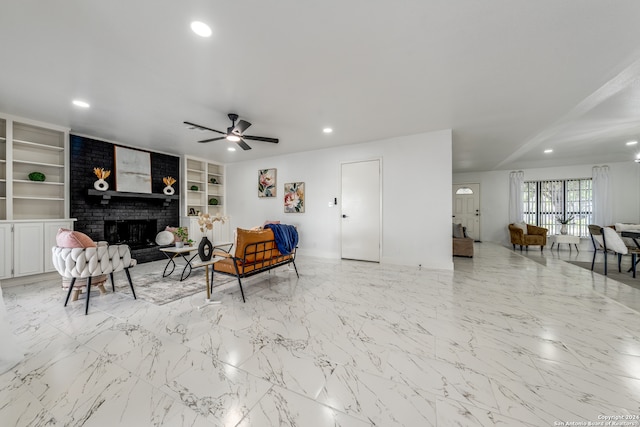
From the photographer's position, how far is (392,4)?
5.70 feet

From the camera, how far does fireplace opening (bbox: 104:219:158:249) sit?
5.14m

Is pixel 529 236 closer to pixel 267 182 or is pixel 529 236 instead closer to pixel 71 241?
pixel 267 182

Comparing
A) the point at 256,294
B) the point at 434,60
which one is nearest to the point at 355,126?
the point at 434,60

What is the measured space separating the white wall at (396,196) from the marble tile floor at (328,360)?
1508mm

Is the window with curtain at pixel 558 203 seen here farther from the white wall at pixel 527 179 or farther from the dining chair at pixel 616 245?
the dining chair at pixel 616 245

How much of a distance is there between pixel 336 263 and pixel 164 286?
3095mm

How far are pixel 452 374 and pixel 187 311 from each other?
2611 millimetres

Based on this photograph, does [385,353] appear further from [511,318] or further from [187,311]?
[187,311]

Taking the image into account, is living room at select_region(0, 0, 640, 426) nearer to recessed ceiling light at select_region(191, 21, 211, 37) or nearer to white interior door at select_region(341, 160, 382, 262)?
recessed ceiling light at select_region(191, 21, 211, 37)

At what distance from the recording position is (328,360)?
1.76 metres

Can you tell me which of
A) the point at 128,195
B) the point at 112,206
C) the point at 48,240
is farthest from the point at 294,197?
the point at 48,240

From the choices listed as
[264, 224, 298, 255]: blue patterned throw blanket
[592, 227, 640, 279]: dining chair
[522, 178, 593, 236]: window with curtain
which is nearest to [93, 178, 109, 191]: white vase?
[264, 224, 298, 255]: blue patterned throw blanket

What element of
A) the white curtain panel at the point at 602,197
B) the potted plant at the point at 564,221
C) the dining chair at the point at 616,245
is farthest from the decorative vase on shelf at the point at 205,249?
the white curtain panel at the point at 602,197

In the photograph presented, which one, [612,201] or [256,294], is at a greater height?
[612,201]
